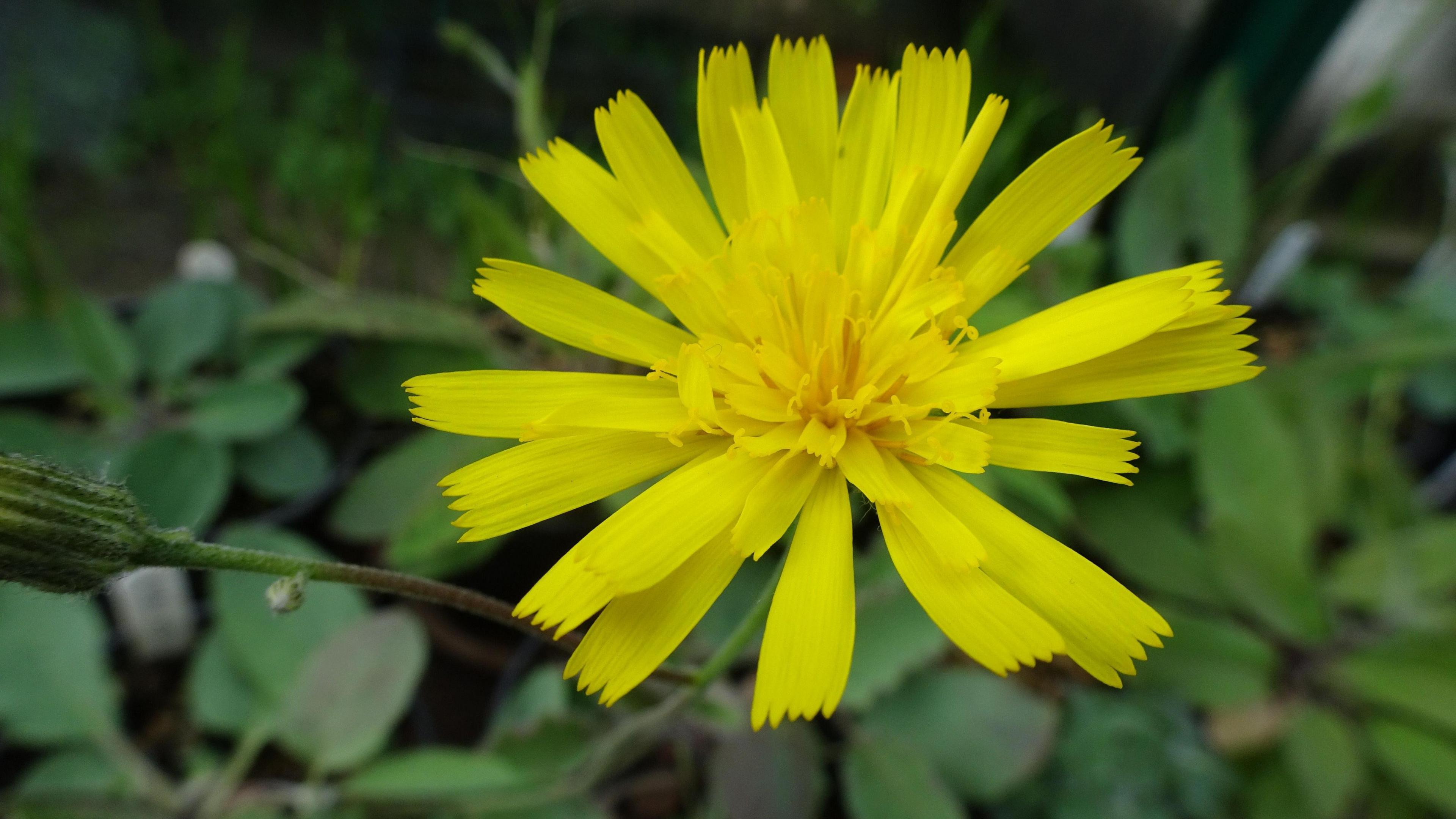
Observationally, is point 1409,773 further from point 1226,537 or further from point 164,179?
point 164,179

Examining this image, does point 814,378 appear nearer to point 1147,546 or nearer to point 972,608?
point 972,608

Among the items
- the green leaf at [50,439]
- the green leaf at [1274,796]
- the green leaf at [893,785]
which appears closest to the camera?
the green leaf at [893,785]

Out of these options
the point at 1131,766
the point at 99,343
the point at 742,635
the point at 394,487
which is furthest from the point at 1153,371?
the point at 99,343

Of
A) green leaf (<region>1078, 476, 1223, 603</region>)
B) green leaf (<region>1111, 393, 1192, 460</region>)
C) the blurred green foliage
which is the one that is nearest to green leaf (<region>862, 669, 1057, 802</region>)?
the blurred green foliage

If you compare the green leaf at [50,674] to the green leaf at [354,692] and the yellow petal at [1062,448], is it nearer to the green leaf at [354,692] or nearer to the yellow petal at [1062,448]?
the green leaf at [354,692]

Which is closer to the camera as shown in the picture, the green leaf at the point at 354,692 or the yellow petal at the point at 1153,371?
the yellow petal at the point at 1153,371

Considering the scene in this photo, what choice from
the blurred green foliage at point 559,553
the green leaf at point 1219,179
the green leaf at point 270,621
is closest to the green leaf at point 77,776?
the blurred green foliage at point 559,553
